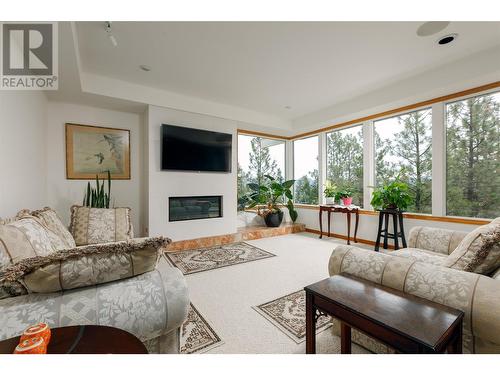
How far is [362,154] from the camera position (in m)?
4.21

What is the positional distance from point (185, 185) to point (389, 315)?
3463mm

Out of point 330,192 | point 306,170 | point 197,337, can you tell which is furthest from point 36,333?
point 306,170

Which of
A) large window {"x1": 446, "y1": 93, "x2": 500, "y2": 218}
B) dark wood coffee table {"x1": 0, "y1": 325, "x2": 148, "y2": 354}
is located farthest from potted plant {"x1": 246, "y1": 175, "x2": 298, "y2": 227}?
dark wood coffee table {"x1": 0, "y1": 325, "x2": 148, "y2": 354}

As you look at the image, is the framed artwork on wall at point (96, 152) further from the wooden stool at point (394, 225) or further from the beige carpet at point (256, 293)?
the wooden stool at point (394, 225)

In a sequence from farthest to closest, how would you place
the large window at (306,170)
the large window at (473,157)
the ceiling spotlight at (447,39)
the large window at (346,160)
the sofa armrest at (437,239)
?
the large window at (306,170) < the large window at (346,160) < the large window at (473,157) < the ceiling spotlight at (447,39) < the sofa armrest at (437,239)

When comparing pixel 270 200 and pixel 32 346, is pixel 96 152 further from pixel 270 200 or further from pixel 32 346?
pixel 32 346

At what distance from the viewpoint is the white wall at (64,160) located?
10.7 ft

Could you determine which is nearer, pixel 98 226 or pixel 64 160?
pixel 98 226

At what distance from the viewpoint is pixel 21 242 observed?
1.03 m

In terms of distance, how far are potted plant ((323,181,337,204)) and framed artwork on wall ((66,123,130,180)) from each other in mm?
3756

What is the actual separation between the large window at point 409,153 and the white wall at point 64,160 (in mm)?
4279

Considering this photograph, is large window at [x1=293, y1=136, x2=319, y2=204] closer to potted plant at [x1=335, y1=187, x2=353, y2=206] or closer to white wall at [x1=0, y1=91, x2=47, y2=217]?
potted plant at [x1=335, y1=187, x2=353, y2=206]

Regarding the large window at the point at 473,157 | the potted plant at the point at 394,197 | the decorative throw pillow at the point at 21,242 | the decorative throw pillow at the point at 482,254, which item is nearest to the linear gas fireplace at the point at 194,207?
the decorative throw pillow at the point at 21,242
